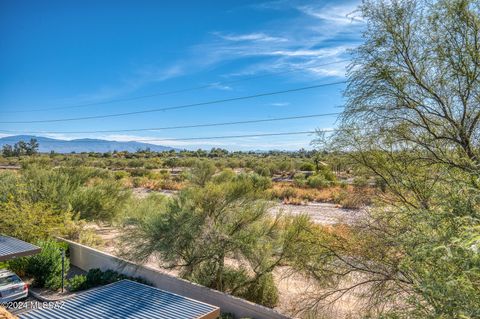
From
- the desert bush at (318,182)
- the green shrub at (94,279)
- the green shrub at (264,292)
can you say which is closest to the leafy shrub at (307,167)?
the desert bush at (318,182)

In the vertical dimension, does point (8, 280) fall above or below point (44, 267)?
above

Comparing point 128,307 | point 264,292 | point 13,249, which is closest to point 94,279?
point 13,249

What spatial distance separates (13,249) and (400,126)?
1129cm

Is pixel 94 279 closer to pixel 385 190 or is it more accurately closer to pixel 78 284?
pixel 78 284

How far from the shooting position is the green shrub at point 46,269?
12562 mm

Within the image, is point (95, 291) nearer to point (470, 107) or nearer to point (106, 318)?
point (106, 318)

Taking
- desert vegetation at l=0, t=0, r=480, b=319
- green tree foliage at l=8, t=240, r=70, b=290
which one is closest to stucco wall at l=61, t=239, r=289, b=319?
desert vegetation at l=0, t=0, r=480, b=319

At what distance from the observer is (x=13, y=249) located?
10609 mm

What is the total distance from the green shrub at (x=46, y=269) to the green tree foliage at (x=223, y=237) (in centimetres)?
348

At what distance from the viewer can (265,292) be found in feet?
36.0

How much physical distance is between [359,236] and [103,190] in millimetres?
17724

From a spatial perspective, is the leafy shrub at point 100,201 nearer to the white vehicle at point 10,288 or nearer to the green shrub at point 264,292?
the white vehicle at point 10,288

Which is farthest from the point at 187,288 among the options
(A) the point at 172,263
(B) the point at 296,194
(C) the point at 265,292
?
(B) the point at 296,194

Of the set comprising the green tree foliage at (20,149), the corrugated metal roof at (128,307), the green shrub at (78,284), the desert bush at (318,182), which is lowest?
the green shrub at (78,284)
